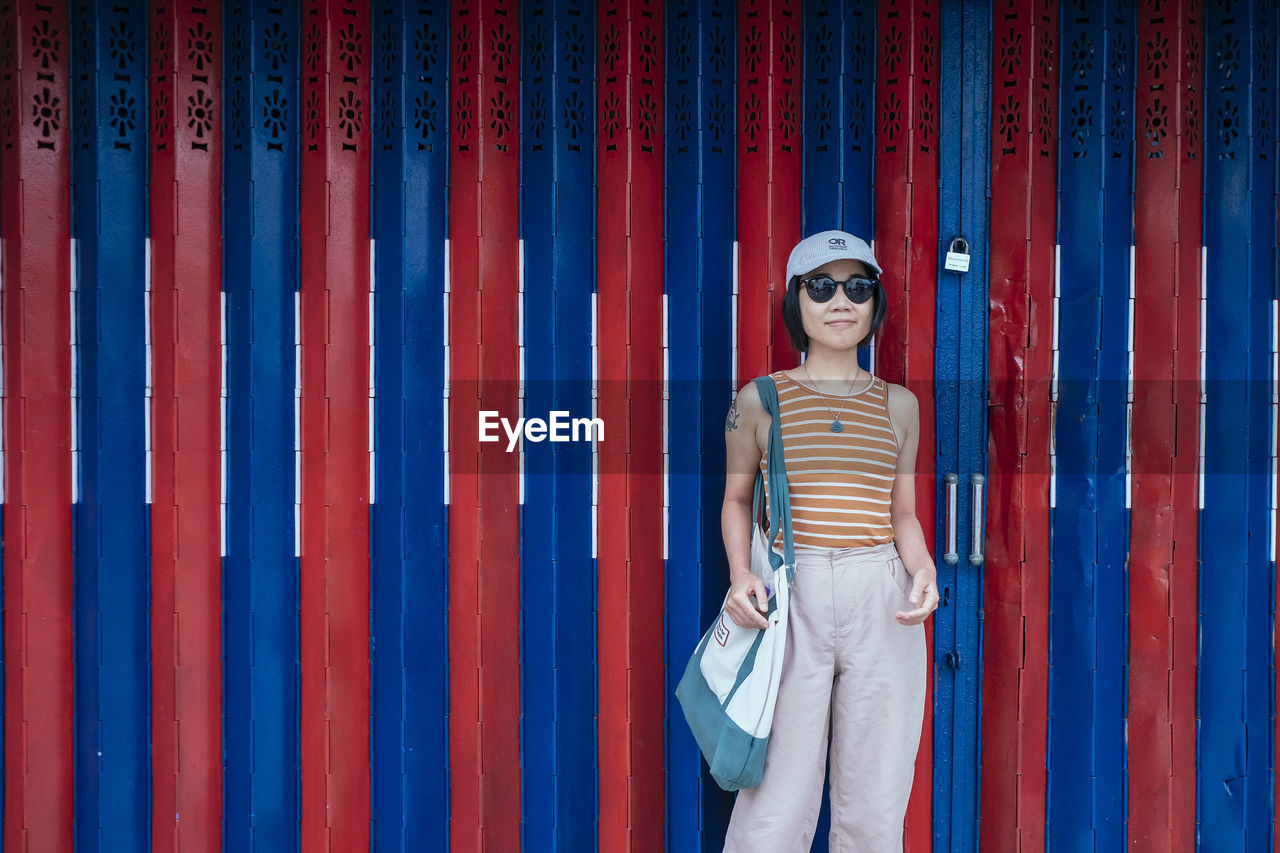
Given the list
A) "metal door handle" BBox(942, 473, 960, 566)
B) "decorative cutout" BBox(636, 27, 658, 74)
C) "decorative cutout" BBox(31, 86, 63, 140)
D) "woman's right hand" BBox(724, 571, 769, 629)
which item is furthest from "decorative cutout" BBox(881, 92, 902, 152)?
"decorative cutout" BBox(31, 86, 63, 140)

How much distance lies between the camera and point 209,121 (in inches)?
92.4

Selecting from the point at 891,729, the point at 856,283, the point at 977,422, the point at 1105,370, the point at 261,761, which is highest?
the point at 856,283

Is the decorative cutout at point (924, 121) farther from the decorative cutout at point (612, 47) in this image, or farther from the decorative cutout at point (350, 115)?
the decorative cutout at point (350, 115)

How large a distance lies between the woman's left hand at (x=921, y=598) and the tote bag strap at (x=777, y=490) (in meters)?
0.29

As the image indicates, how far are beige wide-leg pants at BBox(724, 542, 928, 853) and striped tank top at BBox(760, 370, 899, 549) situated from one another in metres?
0.05

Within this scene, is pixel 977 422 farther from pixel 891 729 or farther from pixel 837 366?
pixel 891 729

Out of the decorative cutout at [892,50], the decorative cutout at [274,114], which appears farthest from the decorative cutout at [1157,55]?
the decorative cutout at [274,114]

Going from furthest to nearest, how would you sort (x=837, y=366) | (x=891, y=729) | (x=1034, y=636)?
(x=1034, y=636) < (x=837, y=366) < (x=891, y=729)

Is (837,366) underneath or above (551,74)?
underneath

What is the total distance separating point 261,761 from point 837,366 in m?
2.06

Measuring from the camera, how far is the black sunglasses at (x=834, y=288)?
6.74ft

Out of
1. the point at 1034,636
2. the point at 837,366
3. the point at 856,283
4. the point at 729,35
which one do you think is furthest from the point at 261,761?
the point at 729,35

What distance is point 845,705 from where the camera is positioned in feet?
6.66

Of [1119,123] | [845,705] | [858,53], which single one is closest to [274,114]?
[858,53]
